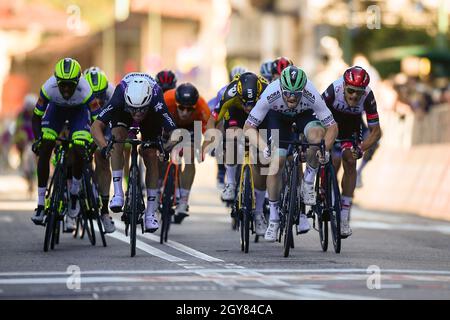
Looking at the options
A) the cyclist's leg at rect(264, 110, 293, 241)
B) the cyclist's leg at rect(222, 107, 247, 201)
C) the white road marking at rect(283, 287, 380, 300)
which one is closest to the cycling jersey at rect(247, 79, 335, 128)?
the cyclist's leg at rect(264, 110, 293, 241)

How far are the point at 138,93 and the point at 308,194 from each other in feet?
6.47

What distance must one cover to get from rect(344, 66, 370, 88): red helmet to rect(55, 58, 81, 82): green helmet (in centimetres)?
276

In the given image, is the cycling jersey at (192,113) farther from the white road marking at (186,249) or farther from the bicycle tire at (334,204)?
the bicycle tire at (334,204)

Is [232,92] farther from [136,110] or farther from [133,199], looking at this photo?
[133,199]

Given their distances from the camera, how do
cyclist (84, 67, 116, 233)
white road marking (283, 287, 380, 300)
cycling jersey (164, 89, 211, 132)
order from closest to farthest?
white road marking (283, 287, 380, 300) < cyclist (84, 67, 116, 233) < cycling jersey (164, 89, 211, 132)

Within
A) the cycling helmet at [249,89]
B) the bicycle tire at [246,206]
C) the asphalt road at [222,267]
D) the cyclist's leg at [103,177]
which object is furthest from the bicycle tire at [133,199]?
the cyclist's leg at [103,177]

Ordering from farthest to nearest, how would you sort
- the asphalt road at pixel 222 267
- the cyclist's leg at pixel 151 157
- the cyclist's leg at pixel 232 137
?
the cyclist's leg at pixel 232 137 → the cyclist's leg at pixel 151 157 → the asphalt road at pixel 222 267

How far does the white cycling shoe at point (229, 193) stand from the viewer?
1628 centimetres

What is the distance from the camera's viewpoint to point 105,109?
47.9 ft

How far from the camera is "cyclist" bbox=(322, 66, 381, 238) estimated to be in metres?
15.2

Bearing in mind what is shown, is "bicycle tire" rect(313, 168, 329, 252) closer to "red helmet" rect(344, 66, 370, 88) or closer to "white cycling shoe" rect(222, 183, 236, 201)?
"red helmet" rect(344, 66, 370, 88)

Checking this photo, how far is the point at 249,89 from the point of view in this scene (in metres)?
15.5

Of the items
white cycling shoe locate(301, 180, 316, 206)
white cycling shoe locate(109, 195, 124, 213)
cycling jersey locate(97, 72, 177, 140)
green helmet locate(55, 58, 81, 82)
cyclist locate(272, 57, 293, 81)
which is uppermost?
cyclist locate(272, 57, 293, 81)
